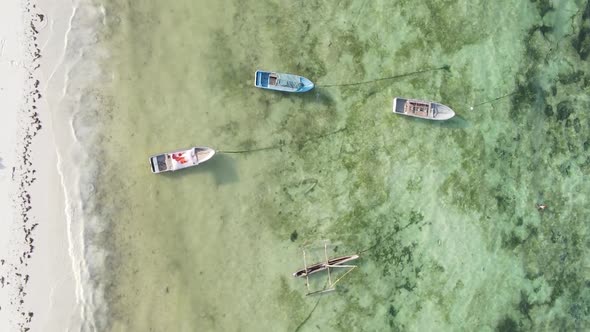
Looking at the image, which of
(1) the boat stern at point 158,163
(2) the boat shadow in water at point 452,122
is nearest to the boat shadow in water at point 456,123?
(2) the boat shadow in water at point 452,122

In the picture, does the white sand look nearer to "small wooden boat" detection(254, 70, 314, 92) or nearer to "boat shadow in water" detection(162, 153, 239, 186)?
"boat shadow in water" detection(162, 153, 239, 186)

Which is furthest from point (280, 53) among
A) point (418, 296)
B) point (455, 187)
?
point (418, 296)

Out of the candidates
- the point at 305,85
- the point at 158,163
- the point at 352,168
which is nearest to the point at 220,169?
the point at 158,163

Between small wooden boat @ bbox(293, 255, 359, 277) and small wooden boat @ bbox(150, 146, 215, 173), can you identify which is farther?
small wooden boat @ bbox(293, 255, 359, 277)

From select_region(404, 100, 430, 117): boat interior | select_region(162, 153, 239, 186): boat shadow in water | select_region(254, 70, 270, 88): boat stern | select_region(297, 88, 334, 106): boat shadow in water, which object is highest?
select_region(254, 70, 270, 88): boat stern

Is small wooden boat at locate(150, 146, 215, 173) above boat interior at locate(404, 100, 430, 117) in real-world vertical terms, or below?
below

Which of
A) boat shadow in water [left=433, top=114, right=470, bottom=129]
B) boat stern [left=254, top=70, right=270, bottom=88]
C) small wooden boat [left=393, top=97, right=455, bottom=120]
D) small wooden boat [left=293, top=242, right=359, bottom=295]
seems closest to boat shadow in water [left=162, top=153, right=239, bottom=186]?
boat stern [left=254, top=70, right=270, bottom=88]

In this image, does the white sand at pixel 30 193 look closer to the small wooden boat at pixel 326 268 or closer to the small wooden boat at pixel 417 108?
the small wooden boat at pixel 326 268
